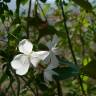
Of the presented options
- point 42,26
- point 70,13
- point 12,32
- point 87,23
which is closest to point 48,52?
point 12,32

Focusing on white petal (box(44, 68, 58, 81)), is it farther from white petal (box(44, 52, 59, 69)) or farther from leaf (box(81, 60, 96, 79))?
leaf (box(81, 60, 96, 79))

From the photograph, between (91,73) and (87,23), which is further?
(87,23)

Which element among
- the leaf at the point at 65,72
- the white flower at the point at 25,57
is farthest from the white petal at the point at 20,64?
the leaf at the point at 65,72

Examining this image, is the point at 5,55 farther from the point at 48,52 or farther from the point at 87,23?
the point at 87,23

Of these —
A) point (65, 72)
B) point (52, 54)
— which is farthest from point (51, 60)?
point (65, 72)

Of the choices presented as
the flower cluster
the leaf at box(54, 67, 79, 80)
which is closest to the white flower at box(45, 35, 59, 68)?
the flower cluster

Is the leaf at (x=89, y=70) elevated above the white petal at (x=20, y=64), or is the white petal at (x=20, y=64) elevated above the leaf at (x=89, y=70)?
the white petal at (x=20, y=64)

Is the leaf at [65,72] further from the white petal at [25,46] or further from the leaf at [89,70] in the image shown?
the white petal at [25,46]

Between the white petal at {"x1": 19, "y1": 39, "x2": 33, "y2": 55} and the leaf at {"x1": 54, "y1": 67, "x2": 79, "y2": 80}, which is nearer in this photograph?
the white petal at {"x1": 19, "y1": 39, "x2": 33, "y2": 55}
